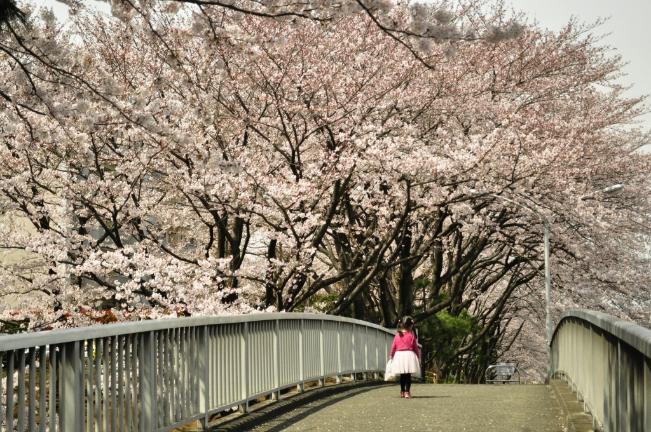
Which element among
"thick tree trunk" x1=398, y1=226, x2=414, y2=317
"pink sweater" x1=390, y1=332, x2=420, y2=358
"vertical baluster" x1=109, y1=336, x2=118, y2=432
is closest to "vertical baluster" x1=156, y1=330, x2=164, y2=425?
"vertical baluster" x1=109, y1=336, x2=118, y2=432

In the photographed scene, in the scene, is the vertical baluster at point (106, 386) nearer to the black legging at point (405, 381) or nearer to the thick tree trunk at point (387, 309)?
the black legging at point (405, 381)

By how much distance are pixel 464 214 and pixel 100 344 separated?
63.7 feet

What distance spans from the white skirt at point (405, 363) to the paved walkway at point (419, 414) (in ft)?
1.40

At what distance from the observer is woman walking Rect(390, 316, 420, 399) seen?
1582 cm

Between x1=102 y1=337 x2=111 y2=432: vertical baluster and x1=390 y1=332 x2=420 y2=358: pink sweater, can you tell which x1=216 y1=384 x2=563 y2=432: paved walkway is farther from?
x1=102 y1=337 x2=111 y2=432: vertical baluster

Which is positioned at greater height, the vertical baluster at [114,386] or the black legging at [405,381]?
the vertical baluster at [114,386]

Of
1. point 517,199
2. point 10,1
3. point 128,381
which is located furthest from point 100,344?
point 517,199

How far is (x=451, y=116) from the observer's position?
26.9m

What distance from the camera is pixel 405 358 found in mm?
16328

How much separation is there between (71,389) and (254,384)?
17.9 ft

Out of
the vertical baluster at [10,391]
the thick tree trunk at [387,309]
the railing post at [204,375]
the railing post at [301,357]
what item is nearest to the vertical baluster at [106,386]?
the vertical baluster at [10,391]

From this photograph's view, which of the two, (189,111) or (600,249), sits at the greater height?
(189,111)

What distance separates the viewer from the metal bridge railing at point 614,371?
530 centimetres

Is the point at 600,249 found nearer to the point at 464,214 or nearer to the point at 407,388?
the point at 464,214
